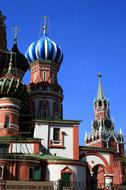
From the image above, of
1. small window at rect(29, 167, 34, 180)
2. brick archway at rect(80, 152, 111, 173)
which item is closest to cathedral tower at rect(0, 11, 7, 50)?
brick archway at rect(80, 152, 111, 173)

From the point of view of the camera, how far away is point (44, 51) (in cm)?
4706

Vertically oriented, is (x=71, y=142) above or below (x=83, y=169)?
above

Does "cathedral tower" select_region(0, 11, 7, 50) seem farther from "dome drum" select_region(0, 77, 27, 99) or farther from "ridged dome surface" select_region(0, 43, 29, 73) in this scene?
"dome drum" select_region(0, 77, 27, 99)

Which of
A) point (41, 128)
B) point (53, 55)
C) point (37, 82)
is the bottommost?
point (41, 128)

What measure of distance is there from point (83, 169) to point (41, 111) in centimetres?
1509

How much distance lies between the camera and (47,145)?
107 feet

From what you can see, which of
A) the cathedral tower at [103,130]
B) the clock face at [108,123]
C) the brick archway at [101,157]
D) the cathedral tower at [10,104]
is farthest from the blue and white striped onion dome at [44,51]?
the clock face at [108,123]

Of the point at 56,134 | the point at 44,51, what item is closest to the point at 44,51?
the point at 44,51

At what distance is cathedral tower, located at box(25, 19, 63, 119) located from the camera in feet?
145

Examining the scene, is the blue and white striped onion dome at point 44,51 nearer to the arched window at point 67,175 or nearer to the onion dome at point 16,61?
the onion dome at point 16,61

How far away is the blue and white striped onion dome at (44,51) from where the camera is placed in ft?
155

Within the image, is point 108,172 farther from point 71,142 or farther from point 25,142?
point 25,142

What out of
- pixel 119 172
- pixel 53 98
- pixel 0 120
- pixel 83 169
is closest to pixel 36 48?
pixel 53 98

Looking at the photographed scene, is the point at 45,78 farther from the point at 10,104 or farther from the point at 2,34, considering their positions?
the point at 10,104
